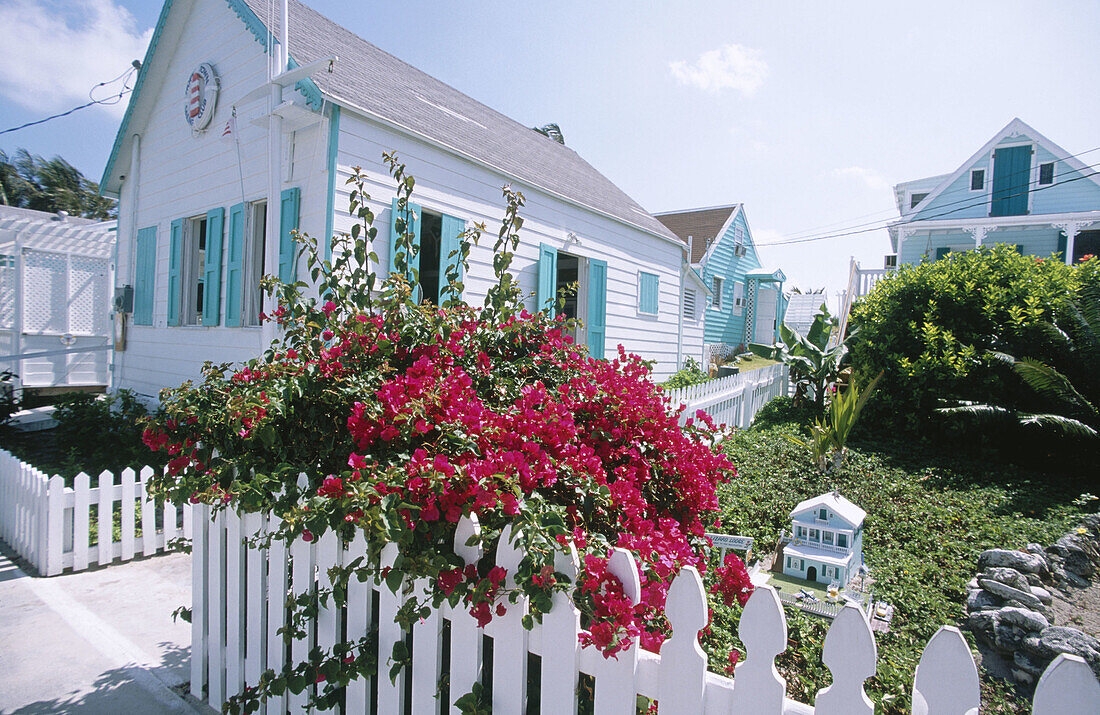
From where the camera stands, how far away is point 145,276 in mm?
8969

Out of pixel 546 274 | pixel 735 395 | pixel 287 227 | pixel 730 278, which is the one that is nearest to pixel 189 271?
pixel 287 227

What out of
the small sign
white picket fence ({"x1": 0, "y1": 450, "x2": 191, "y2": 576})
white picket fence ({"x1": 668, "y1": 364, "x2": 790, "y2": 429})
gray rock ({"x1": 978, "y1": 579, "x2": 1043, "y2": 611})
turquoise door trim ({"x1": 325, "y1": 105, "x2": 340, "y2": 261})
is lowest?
white picket fence ({"x1": 0, "y1": 450, "x2": 191, "y2": 576})

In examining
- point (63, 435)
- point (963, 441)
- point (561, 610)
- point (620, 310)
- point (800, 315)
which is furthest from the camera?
point (800, 315)

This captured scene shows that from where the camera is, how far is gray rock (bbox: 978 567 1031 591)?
10.5 ft

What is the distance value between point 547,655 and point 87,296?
1609 cm

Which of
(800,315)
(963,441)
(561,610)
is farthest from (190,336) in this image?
(800,315)

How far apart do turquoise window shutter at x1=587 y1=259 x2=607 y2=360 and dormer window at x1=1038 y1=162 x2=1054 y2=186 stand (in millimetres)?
16164

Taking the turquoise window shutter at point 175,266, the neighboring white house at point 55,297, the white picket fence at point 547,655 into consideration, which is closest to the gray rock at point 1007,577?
the white picket fence at point 547,655

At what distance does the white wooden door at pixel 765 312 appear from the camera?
23.9 metres

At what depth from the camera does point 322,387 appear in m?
2.21

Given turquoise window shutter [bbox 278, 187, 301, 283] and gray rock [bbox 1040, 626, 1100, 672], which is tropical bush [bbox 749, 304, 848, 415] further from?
turquoise window shutter [bbox 278, 187, 301, 283]

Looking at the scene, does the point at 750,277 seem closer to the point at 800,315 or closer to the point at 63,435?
the point at 800,315

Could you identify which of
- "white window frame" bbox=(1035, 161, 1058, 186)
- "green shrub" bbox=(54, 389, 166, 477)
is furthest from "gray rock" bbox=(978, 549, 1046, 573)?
"white window frame" bbox=(1035, 161, 1058, 186)

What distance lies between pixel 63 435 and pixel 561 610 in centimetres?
890
